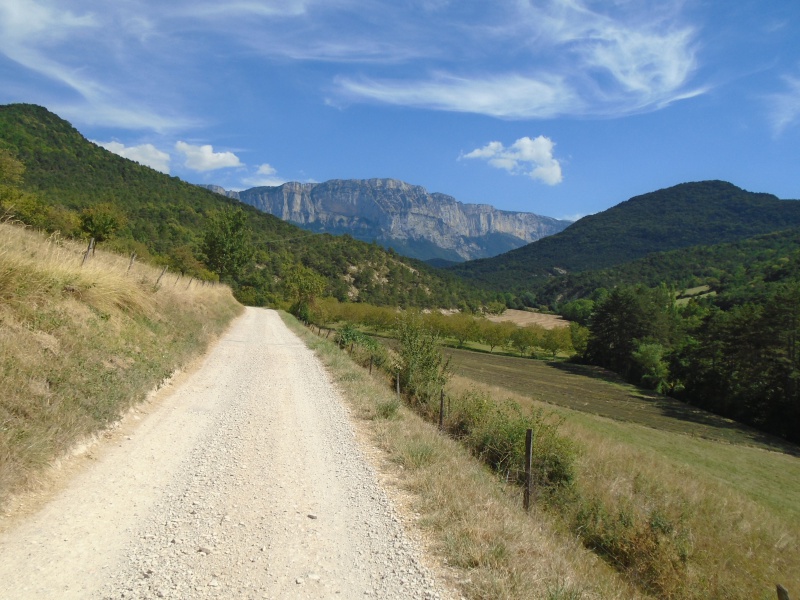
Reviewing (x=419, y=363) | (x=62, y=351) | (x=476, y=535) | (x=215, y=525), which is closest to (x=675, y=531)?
(x=476, y=535)

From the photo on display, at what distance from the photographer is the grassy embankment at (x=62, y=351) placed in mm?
5254

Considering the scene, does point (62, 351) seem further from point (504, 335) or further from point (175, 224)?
point (504, 335)

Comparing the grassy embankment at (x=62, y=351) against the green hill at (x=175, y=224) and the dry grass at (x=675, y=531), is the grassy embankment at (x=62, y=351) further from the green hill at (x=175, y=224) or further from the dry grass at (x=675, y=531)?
the green hill at (x=175, y=224)

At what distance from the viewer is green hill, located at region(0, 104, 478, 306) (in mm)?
70312

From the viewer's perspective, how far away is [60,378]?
6.46 m

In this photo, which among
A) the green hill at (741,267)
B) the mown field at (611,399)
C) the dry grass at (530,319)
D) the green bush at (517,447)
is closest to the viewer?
the green bush at (517,447)

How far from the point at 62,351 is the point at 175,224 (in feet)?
332

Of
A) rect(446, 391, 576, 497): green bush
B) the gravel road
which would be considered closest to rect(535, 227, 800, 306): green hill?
rect(446, 391, 576, 497): green bush

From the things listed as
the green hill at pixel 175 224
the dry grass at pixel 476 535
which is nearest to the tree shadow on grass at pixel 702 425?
the dry grass at pixel 476 535

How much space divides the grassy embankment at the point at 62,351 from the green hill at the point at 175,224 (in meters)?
26.0

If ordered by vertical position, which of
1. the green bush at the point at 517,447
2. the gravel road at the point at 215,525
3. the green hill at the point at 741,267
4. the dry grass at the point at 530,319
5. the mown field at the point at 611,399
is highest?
the green hill at the point at 741,267

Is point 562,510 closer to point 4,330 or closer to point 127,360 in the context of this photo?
point 127,360

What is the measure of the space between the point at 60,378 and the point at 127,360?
295cm

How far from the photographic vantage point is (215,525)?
4691 millimetres
